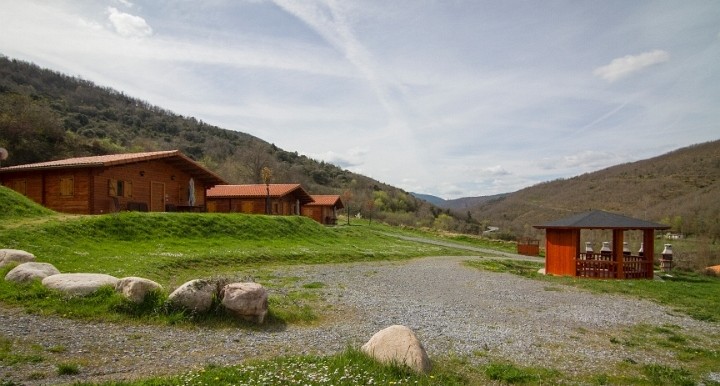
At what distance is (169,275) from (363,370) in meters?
10.7

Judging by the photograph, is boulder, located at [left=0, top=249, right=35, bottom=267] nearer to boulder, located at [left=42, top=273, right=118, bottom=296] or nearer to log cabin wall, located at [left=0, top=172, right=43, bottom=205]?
boulder, located at [left=42, top=273, right=118, bottom=296]

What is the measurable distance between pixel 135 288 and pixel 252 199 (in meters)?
34.4

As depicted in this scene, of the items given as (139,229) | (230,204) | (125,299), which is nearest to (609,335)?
(125,299)

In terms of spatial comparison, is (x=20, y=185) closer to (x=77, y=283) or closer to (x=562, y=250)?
(x=77, y=283)

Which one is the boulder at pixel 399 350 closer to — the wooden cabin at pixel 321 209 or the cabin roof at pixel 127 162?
the cabin roof at pixel 127 162

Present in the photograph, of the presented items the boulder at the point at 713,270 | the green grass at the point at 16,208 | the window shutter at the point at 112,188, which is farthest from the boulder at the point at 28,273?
the boulder at the point at 713,270

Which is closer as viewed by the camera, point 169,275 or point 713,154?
point 169,275

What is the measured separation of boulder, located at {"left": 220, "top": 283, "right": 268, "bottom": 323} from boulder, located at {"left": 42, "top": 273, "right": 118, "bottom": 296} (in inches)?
109

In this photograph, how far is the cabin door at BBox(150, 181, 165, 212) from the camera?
29391 millimetres

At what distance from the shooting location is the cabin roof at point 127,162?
25.3m

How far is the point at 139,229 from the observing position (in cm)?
2167

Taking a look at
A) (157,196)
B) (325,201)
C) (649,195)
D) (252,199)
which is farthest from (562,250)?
(649,195)

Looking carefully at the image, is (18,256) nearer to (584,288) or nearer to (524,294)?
(524,294)

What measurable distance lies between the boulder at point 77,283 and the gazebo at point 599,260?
20.2 meters
